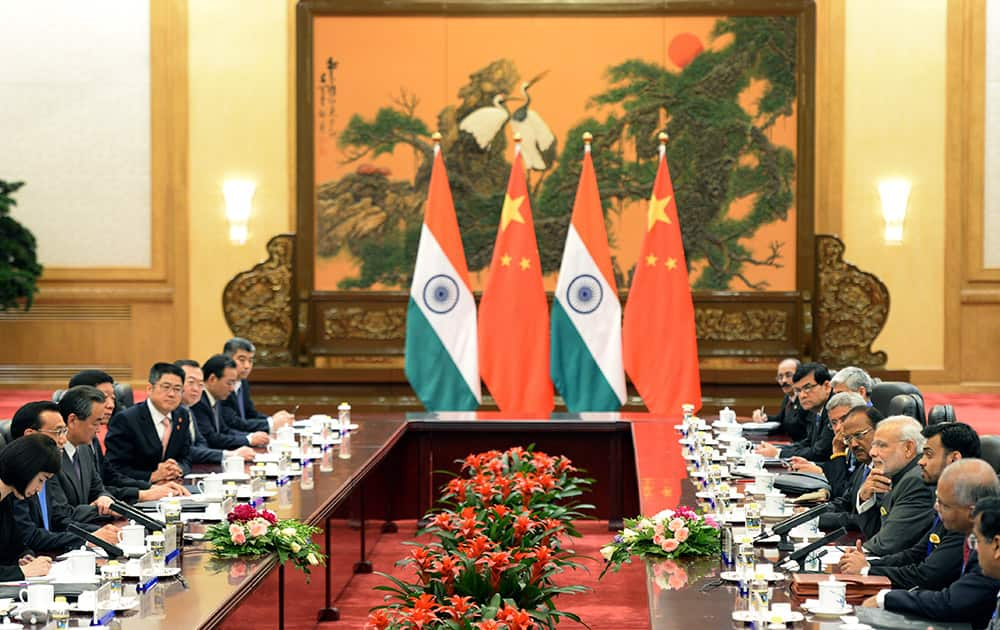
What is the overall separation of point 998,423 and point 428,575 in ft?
23.8

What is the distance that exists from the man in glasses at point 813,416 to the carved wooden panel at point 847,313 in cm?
430

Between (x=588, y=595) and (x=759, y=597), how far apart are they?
3317 millimetres

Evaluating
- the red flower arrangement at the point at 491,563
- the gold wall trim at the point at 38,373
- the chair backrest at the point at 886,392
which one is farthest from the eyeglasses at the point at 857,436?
the gold wall trim at the point at 38,373

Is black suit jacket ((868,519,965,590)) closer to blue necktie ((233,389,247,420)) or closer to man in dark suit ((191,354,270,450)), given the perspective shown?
man in dark suit ((191,354,270,450))

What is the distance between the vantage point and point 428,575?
5.00m

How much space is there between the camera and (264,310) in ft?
40.7

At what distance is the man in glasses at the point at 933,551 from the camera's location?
4.12 meters

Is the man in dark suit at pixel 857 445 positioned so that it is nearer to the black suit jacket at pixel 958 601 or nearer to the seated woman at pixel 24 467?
the black suit jacket at pixel 958 601

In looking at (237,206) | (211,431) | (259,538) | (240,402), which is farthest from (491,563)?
(237,206)

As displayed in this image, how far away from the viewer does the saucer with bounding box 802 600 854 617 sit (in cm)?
368

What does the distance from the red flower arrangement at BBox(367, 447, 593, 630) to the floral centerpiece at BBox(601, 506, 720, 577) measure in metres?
0.33

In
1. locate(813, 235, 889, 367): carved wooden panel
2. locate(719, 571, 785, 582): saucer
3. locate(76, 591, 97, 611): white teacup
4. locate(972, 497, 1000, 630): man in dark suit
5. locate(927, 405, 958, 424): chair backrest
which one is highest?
locate(813, 235, 889, 367): carved wooden panel

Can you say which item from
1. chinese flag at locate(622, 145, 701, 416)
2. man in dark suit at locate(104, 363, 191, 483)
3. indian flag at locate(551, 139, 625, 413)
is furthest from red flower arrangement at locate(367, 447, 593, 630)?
chinese flag at locate(622, 145, 701, 416)

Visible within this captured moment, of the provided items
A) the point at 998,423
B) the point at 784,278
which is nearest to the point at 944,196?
the point at 784,278
